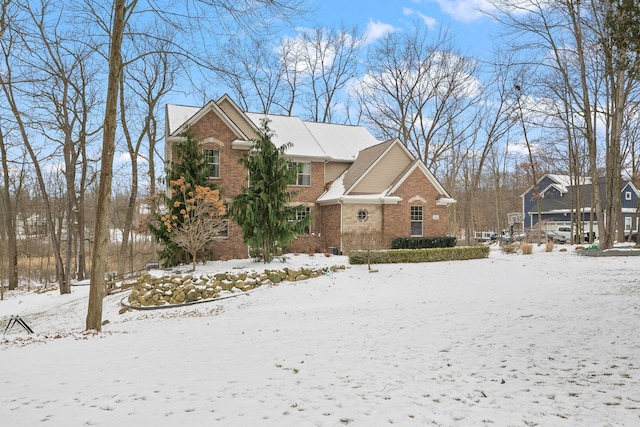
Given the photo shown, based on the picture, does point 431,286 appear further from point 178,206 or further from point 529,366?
point 178,206

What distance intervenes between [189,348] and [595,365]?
6331 millimetres

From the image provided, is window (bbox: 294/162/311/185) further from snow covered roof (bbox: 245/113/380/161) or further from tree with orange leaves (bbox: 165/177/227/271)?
tree with orange leaves (bbox: 165/177/227/271)

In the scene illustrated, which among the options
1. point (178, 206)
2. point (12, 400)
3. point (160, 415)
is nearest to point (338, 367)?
point (160, 415)

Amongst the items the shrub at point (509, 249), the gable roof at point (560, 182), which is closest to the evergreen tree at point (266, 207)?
the shrub at point (509, 249)

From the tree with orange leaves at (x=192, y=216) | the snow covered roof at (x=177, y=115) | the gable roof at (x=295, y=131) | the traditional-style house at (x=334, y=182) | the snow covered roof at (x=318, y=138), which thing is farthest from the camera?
the snow covered roof at (x=318, y=138)

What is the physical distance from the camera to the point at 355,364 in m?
6.11

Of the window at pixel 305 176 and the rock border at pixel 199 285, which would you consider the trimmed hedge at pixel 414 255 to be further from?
the window at pixel 305 176

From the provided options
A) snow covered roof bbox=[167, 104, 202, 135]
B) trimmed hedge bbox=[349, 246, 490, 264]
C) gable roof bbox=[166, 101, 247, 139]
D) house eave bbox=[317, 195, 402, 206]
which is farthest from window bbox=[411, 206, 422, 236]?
snow covered roof bbox=[167, 104, 202, 135]

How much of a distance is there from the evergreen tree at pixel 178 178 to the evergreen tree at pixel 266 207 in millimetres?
2074

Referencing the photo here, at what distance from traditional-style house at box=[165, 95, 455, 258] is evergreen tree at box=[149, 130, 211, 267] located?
2603 mm

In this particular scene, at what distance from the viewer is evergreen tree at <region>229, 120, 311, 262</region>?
17109 mm

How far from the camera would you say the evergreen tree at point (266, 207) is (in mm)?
17109

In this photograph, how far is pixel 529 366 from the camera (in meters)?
5.67

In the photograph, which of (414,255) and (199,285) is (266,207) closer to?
(199,285)
